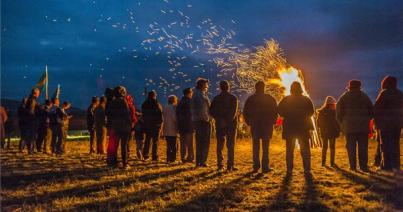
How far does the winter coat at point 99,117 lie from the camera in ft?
51.6

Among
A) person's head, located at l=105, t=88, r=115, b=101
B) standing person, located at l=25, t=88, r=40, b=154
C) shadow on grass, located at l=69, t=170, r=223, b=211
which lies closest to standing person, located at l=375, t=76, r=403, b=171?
shadow on grass, located at l=69, t=170, r=223, b=211

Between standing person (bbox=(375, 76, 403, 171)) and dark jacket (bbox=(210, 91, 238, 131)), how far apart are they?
3254 mm

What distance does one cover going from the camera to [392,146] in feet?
37.2

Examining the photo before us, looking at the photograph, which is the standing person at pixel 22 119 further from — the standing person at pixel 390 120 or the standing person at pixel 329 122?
the standing person at pixel 390 120

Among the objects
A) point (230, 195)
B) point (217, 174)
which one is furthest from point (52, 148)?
point (230, 195)

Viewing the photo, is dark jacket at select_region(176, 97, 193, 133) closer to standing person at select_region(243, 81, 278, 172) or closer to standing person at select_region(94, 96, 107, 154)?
standing person at select_region(243, 81, 278, 172)

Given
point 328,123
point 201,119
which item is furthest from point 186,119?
point 328,123

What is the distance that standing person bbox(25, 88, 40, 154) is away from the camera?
16672mm

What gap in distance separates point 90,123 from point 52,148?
1572mm

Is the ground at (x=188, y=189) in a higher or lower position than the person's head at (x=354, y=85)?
lower

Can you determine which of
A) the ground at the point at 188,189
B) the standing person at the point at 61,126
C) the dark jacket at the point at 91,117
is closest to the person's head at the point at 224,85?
the ground at the point at 188,189

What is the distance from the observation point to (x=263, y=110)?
37.2ft

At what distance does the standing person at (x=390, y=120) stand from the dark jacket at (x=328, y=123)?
1.51 m

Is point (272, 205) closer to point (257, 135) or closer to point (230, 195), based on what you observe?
point (230, 195)
